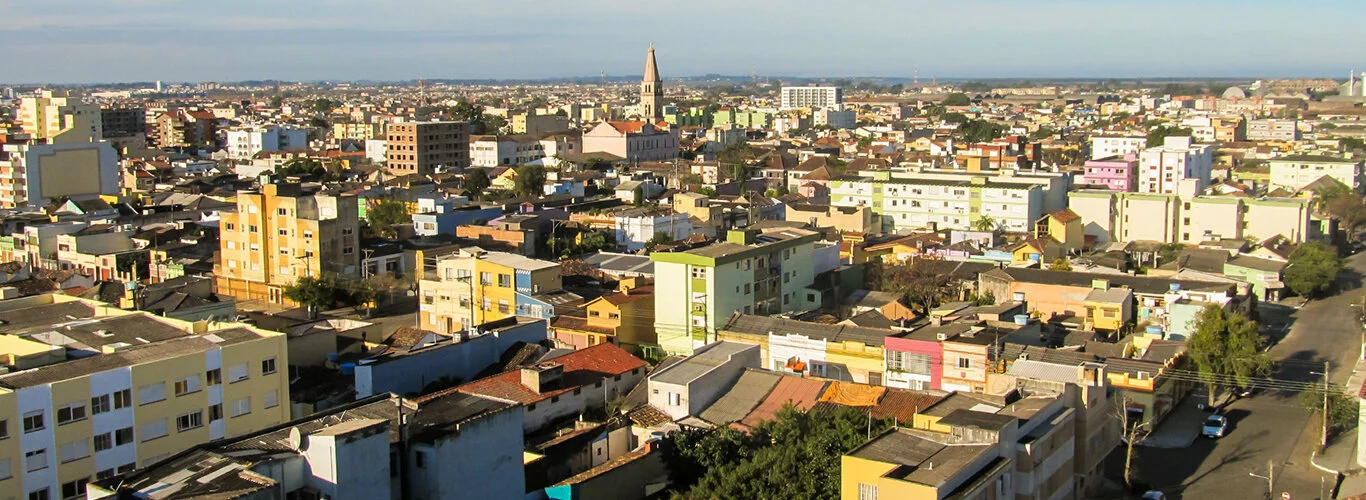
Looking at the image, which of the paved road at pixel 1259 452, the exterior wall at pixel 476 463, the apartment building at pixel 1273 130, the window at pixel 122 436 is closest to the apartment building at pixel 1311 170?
the paved road at pixel 1259 452

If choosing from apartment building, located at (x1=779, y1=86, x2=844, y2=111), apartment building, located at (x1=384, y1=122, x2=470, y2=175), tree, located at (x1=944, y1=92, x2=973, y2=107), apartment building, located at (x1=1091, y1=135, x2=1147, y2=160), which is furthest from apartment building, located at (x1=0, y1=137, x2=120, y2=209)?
tree, located at (x1=944, y1=92, x2=973, y2=107)

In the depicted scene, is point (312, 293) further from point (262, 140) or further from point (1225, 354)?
point (262, 140)

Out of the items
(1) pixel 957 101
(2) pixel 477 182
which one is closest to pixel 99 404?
(2) pixel 477 182

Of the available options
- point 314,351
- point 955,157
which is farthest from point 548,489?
point 955,157

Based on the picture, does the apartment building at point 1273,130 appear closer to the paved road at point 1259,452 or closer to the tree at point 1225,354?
the paved road at point 1259,452

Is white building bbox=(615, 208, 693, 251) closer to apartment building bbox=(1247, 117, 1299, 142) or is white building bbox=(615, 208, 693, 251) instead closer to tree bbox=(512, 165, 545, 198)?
tree bbox=(512, 165, 545, 198)
